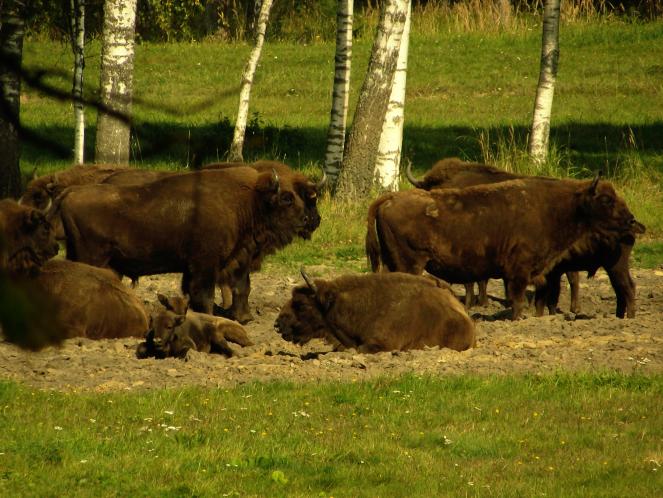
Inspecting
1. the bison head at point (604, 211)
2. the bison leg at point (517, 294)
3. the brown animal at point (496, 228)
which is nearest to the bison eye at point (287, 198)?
the brown animal at point (496, 228)

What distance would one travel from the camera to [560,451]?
761cm

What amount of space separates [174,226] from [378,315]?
329 centimetres

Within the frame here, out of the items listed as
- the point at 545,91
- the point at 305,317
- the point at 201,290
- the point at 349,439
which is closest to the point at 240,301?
the point at 201,290

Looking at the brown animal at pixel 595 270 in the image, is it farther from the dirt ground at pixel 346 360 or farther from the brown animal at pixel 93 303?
the brown animal at pixel 93 303

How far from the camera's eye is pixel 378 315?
1080 centimetres

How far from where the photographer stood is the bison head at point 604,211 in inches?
531

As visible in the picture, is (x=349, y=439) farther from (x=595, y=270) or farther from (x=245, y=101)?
(x=245, y=101)

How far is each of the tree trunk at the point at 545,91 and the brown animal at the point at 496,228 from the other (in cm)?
792

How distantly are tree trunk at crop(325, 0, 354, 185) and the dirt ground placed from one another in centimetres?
873

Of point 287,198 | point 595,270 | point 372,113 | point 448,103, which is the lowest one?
point 448,103

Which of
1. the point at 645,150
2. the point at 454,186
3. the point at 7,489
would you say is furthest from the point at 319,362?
the point at 645,150

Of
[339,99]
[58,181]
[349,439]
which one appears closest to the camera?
[349,439]

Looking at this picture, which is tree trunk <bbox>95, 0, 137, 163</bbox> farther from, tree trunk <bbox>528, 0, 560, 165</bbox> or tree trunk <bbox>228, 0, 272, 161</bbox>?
tree trunk <bbox>528, 0, 560, 165</bbox>

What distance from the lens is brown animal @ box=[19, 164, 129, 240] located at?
48.8ft
